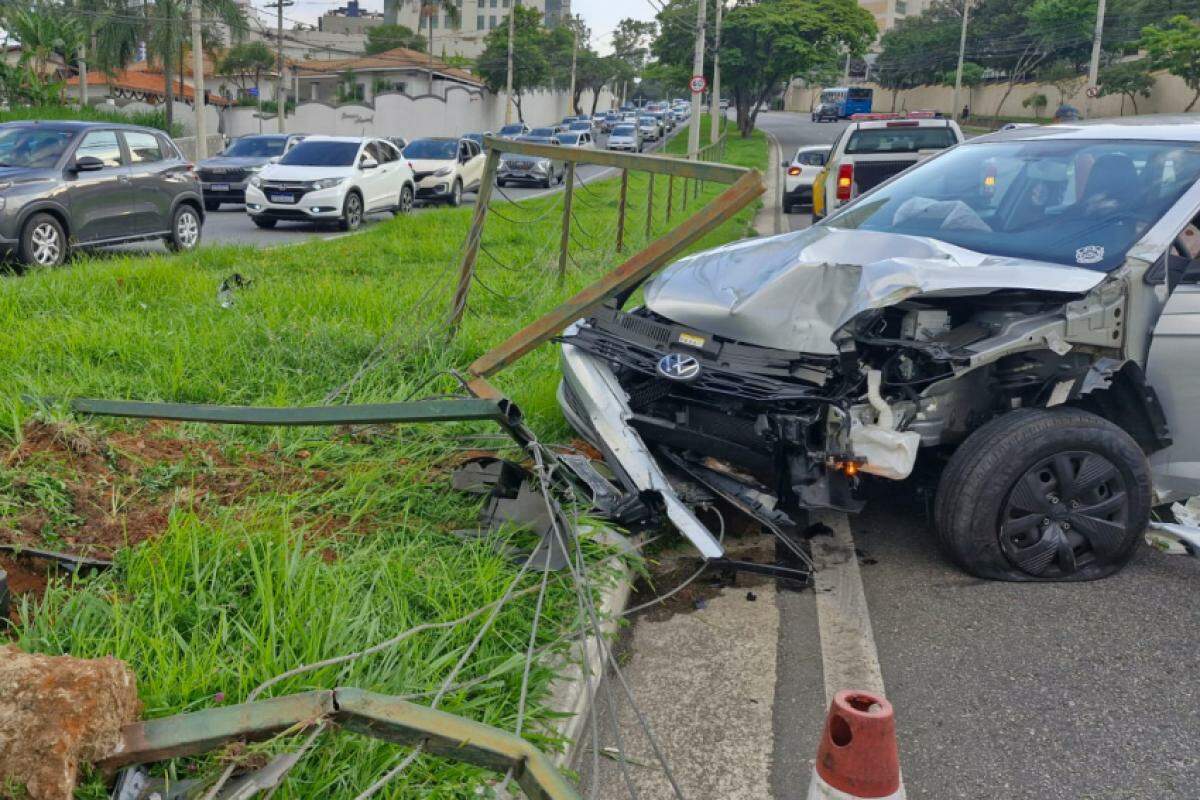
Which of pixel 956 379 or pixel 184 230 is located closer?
pixel 956 379

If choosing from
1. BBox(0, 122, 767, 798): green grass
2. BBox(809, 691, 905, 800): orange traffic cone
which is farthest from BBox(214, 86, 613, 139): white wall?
BBox(809, 691, 905, 800): orange traffic cone

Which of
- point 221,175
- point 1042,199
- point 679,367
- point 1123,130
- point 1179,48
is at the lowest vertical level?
point 679,367

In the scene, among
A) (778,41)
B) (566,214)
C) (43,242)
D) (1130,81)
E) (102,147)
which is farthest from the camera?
(1130,81)

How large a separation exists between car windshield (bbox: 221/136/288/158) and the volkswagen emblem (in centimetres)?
1968

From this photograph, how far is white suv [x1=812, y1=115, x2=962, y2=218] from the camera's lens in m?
15.8

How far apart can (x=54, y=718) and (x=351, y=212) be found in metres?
16.4

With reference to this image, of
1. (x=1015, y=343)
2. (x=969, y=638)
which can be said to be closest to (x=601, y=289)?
(x=1015, y=343)

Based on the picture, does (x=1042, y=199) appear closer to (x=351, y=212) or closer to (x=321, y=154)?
(x=351, y=212)

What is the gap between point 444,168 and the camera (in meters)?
23.2

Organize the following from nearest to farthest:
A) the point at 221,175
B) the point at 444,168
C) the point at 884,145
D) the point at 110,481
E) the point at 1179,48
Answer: the point at 110,481 → the point at 884,145 → the point at 221,175 → the point at 444,168 → the point at 1179,48

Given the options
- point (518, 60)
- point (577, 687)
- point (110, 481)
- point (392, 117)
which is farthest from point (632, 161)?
point (518, 60)

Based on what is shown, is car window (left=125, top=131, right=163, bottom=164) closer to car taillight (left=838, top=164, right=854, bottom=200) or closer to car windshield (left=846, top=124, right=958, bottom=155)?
car taillight (left=838, top=164, right=854, bottom=200)

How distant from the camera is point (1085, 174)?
5.42 metres

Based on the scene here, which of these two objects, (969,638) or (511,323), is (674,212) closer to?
(511,323)
